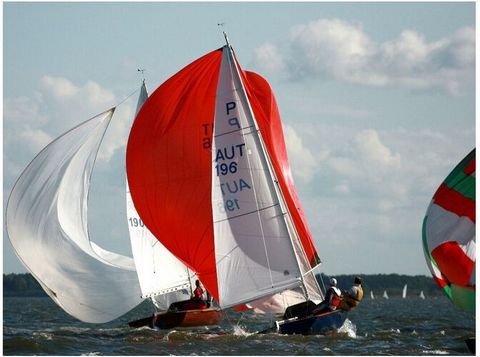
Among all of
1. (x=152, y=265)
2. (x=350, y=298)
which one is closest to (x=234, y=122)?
(x=350, y=298)

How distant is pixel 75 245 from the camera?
31.2 metres

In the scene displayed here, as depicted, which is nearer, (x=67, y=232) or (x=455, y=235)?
(x=455, y=235)

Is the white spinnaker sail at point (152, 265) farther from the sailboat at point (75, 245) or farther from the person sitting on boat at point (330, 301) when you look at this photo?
the person sitting on boat at point (330, 301)

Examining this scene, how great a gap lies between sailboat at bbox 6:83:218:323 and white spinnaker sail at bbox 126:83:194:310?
3 cm

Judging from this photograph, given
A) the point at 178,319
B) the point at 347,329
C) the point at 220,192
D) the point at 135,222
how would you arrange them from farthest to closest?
the point at 135,222 < the point at 178,319 < the point at 347,329 < the point at 220,192

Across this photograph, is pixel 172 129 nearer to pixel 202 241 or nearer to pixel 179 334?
pixel 202 241

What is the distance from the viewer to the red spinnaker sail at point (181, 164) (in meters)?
27.2

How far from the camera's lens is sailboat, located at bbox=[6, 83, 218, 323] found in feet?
98.8

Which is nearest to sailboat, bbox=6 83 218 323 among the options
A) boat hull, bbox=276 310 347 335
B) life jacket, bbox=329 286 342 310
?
boat hull, bbox=276 310 347 335

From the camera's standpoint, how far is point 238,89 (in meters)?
26.8

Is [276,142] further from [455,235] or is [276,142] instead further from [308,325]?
[455,235]

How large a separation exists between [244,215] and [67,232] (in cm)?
658

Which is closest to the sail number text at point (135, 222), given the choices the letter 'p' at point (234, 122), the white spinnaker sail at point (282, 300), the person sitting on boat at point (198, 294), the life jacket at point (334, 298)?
the person sitting on boat at point (198, 294)

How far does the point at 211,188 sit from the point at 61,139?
6239 millimetres
